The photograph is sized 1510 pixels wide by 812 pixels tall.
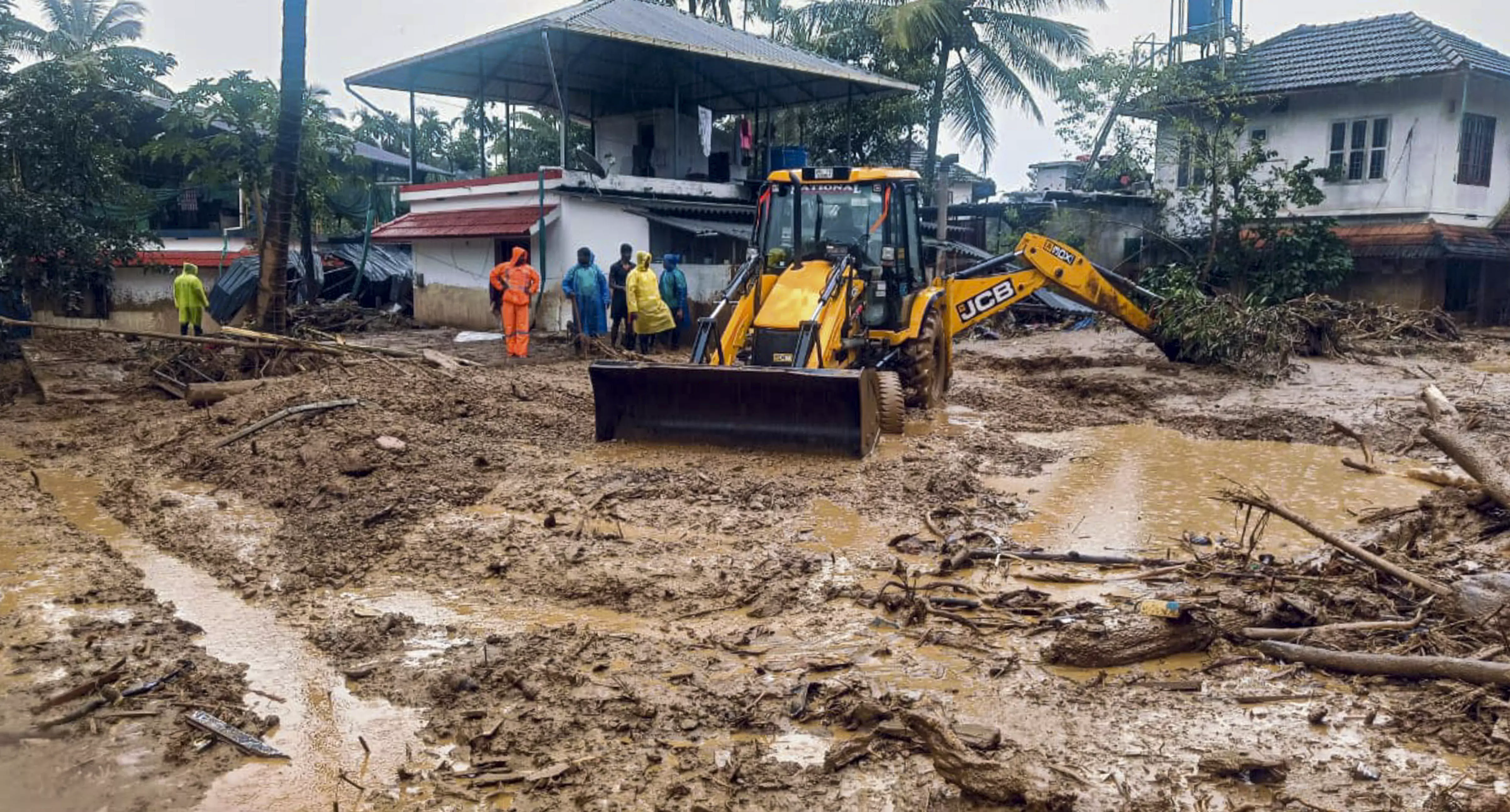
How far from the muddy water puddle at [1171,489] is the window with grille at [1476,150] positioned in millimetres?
14787

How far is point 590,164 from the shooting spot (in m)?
18.5

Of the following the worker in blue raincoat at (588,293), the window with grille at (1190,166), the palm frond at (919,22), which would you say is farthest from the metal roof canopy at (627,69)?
the window with grille at (1190,166)

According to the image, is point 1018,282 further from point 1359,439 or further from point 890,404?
point 1359,439

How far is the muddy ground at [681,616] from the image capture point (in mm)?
3873

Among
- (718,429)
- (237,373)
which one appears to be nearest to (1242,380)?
(718,429)

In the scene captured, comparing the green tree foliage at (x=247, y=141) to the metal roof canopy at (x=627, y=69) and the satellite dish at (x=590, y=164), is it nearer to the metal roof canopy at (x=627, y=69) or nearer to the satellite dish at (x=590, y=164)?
the metal roof canopy at (x=627, y=69)

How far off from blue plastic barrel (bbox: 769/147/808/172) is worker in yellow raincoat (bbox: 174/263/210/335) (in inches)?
386

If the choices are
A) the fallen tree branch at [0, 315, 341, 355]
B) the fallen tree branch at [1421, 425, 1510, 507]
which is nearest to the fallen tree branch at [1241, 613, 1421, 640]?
the fallen tree branch at [1421, 425, 1510, 507]

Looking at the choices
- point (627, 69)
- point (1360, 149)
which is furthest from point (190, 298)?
point (1360, 149)

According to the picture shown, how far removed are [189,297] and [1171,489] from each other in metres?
14.9

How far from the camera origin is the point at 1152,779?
377 cm

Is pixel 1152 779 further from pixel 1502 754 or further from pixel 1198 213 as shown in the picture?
pixel 1198 213

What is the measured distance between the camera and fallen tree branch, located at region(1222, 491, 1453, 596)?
16.6ft

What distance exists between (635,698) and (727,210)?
17798 mm
